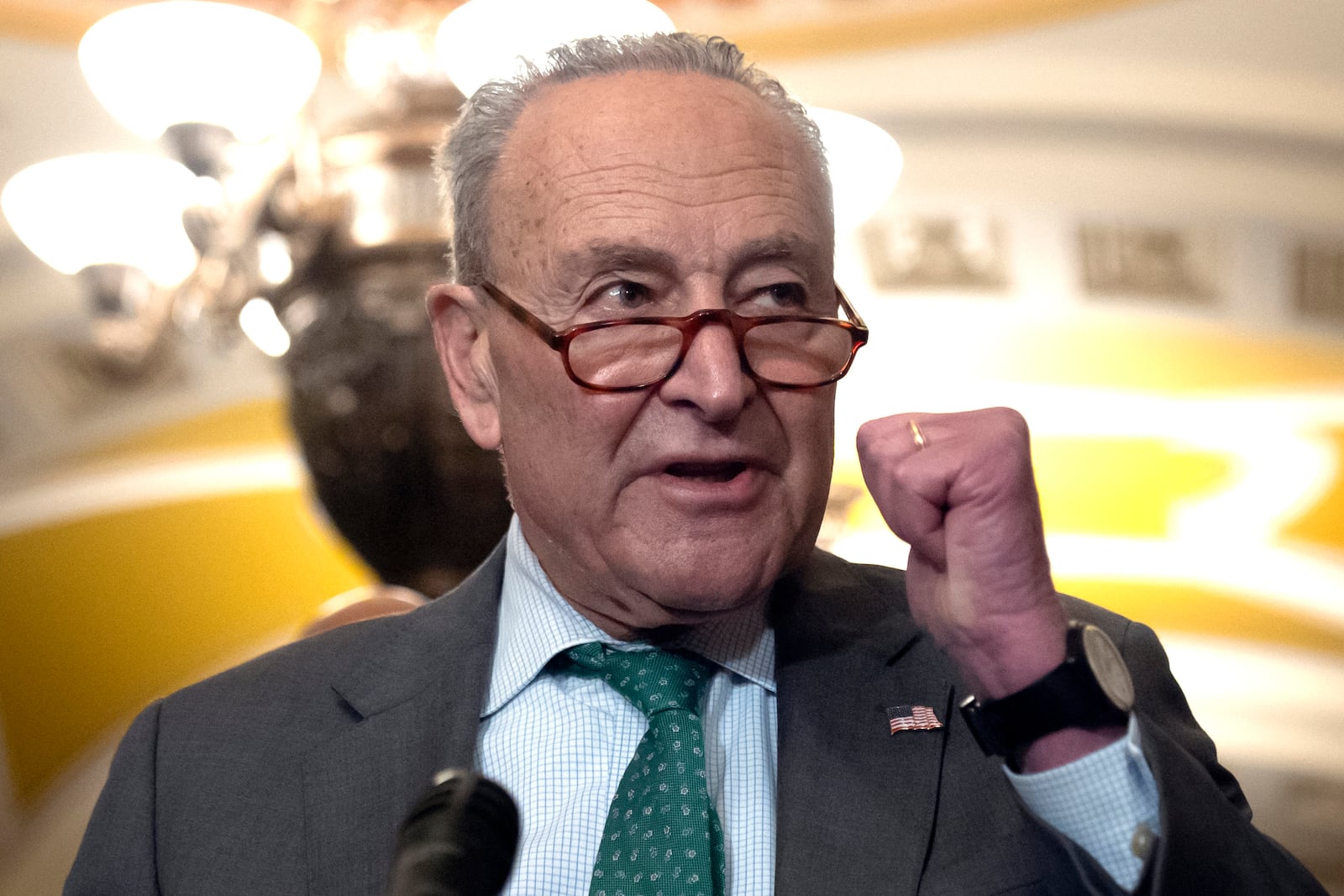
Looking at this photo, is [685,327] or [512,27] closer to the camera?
[685,327]

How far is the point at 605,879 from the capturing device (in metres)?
1.27

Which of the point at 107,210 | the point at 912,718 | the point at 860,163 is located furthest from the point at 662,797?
the point at 107,210

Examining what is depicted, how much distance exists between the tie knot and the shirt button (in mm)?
454

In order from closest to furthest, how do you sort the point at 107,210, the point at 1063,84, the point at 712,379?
the point at 712,379, the point at 107,210, the point at 1063,84

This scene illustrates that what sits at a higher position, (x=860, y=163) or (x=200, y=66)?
(x=200, y=66)

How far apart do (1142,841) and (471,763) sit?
0.67 metres

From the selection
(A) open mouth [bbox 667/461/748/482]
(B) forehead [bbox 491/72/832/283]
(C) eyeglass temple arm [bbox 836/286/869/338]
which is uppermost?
(B) forehead [bbox 491/72/832/283]

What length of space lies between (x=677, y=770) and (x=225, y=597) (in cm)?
563

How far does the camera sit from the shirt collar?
1423mm

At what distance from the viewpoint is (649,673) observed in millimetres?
1396

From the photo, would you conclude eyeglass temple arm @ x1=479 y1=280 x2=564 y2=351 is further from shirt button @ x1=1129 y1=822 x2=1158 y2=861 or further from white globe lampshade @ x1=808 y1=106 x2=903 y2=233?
white globe lampshade @ x1=808 y1=106 x2=903 y2=233

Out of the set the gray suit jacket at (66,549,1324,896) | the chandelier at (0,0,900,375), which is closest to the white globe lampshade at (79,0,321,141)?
the chandelier at (0,0,900,375)

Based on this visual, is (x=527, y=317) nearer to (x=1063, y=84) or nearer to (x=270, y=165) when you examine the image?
(x=270, y=165)

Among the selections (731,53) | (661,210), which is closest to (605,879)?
(661,210)
